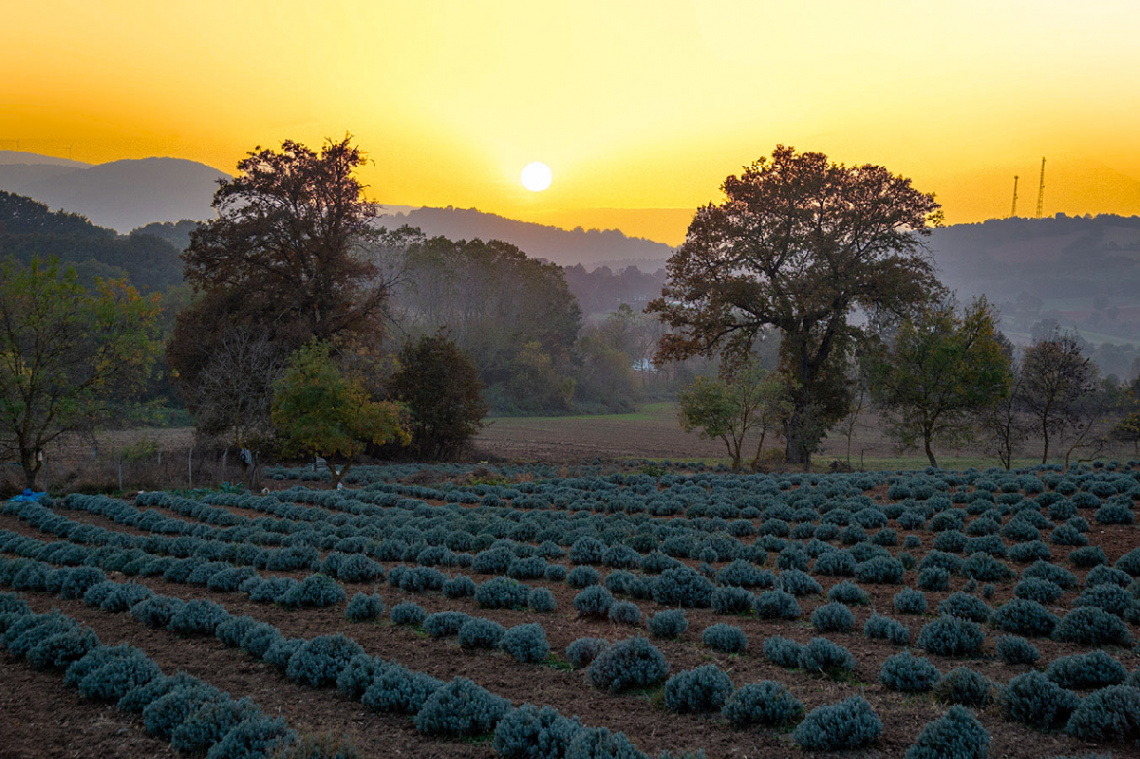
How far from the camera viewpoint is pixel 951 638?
7863mm

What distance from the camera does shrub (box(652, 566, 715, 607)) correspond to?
34.7ft

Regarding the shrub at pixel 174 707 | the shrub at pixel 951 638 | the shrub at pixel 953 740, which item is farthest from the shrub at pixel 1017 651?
the shrub at pixel 174 707

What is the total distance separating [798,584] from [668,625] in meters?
3.17

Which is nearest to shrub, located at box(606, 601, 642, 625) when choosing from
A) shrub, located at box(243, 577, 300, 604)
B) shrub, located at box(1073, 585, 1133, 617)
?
shrub, located at box(243, 577, 300, 604)

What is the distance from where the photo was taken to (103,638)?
9422 mm

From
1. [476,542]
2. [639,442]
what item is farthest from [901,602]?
[639,442]

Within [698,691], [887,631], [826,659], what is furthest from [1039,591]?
[698,691]

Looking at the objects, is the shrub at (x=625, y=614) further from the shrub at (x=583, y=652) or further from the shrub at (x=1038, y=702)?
the shrub at (x=1038, y=702)

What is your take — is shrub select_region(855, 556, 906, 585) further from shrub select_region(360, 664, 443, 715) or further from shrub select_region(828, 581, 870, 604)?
shrub select_region(360, 664, 443, 715)

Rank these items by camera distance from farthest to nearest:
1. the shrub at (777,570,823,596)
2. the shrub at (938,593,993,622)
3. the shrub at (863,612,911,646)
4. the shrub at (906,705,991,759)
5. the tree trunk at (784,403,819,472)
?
1. the tree trunk at (784,403,819,472)
2. the shrub at (777,570,823,596)
3. the shrub at (938,593,993,622)
4. the shrub at (863,612,911,646)
5. the shrub at (906,705,991,759)

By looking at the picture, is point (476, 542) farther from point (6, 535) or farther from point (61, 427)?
point (61, 427)

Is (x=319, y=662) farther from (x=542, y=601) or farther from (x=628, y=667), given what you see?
(x=542, y=601)

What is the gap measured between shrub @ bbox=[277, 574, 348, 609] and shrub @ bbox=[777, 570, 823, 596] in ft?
23.8

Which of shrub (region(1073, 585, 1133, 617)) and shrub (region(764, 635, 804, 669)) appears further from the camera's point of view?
shrub (region(1073, 585, 1133, 617))
